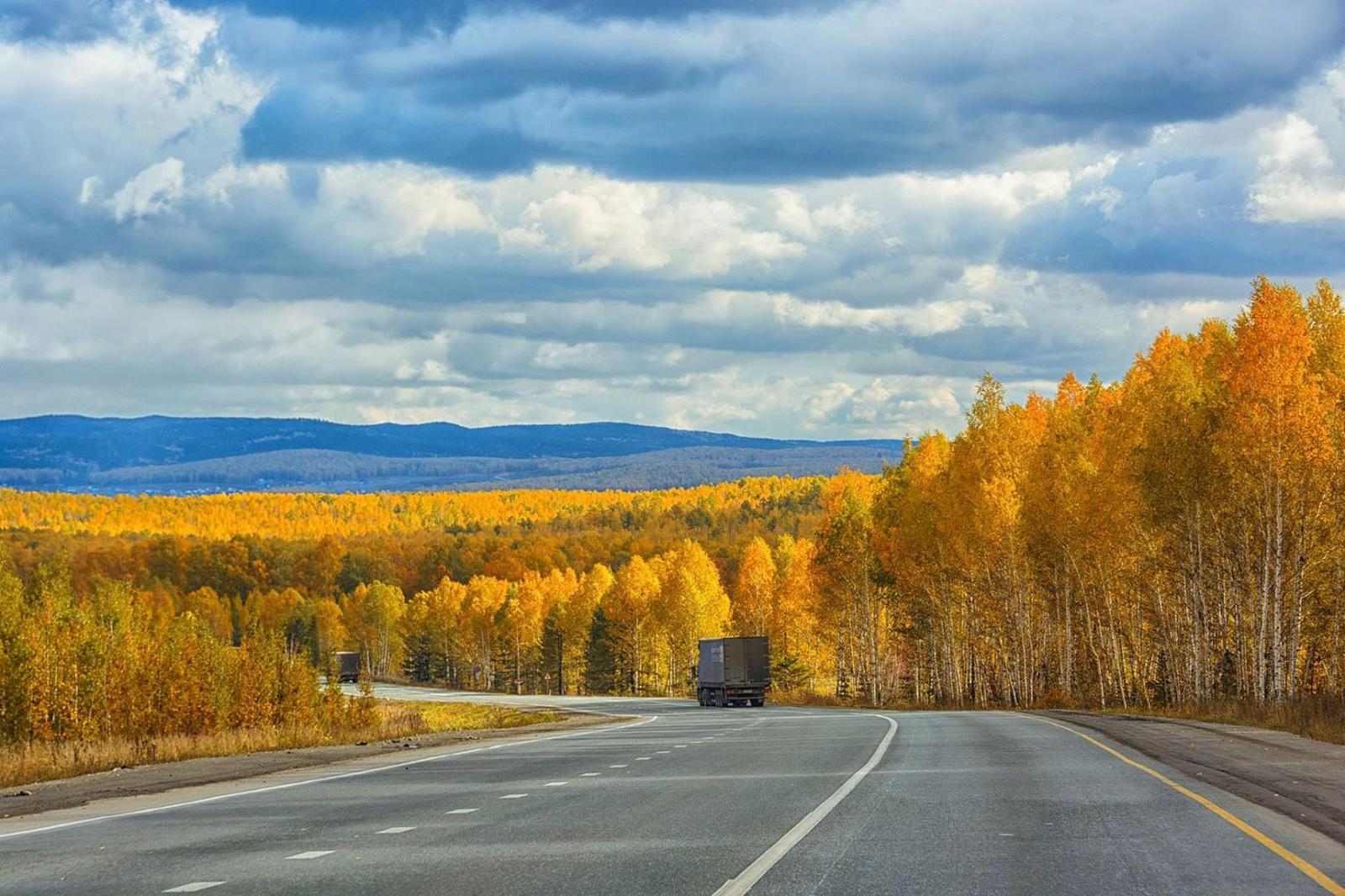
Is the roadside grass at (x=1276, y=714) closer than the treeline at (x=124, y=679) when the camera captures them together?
Yes

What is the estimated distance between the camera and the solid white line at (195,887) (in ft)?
34.2

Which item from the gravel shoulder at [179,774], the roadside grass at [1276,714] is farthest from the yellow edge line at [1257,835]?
the gravel shoulder at [179,774]

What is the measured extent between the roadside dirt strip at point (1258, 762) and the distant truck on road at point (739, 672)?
40.0 m

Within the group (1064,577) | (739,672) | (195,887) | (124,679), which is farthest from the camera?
(739,672)

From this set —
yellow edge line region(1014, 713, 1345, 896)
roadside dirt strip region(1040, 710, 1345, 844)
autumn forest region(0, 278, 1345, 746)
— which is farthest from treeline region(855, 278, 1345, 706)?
yellow edge line region(1014, 713, 1345, 896)

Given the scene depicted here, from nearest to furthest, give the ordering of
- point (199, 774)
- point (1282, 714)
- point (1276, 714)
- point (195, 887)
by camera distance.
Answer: point (195, 887) → point (199, 774) → point (1282, 714) → point (1276, 714)

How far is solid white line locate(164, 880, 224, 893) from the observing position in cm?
1041

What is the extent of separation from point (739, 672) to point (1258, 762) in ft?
176

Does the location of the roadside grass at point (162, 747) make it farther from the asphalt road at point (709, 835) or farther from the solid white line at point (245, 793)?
the asphalt road at point (709, 835)

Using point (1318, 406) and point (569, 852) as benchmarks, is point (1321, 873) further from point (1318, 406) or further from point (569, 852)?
point (1318, 406)

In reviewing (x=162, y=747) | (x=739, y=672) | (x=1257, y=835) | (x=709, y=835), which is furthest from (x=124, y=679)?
(x=739, y=672)

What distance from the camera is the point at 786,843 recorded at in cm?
1230

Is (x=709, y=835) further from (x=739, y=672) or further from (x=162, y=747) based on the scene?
(x=739, y=672)

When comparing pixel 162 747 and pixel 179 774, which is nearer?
pixel 179 774
